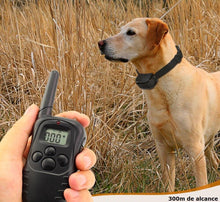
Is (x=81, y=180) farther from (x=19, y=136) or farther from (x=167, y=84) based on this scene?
(x=167, y=84)

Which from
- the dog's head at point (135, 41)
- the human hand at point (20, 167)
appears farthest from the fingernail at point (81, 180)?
the dog's head at point (135, 41)

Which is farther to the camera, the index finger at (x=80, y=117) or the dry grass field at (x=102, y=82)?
Result: the dry grass field at (x=102, y=82)

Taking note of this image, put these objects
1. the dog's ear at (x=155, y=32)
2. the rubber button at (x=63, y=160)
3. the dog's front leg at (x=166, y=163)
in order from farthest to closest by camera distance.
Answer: the dog's front leg at (x=166, y=163) → the dog's ear at (x=155, y=32) → the rubber button at (x=63, y=160)

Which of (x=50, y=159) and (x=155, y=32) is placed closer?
(x=50, y=159)

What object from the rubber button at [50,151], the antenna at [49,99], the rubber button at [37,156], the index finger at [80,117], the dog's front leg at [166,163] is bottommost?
the dog's front leg at [166,163]

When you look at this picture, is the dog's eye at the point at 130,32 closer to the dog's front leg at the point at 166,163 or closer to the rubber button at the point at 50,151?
the dog's front leg at the point at 166,163

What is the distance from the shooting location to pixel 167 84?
198cm

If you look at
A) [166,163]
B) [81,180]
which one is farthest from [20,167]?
[166,163]

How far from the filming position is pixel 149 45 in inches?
77.2

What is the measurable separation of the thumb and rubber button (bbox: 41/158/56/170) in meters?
0.09

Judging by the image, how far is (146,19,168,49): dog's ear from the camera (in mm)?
1935

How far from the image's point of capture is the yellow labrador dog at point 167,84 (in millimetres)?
1964

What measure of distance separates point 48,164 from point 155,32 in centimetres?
108

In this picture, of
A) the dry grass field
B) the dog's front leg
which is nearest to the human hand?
the dry grass field
